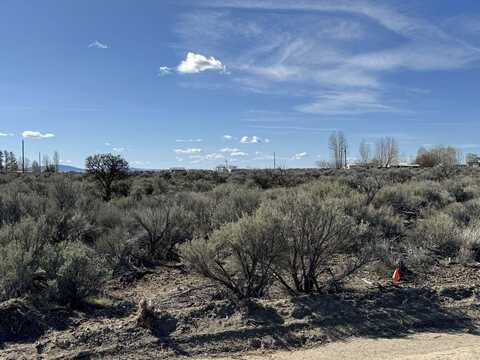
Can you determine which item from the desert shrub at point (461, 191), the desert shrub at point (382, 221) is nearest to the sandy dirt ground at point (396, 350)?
the desert shrub at point (382, 221)

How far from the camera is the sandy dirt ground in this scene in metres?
5.33

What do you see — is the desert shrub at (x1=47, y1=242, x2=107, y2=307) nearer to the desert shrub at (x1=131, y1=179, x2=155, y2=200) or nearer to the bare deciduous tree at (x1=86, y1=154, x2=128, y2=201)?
the desert shrub at (x1=131, y1=179, x2=155, y2=200)

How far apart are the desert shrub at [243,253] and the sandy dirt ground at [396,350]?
174 centimetres

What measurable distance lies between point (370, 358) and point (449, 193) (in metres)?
17.1

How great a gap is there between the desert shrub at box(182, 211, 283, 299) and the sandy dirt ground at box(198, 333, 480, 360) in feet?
5.71

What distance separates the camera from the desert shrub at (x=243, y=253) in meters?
7.16

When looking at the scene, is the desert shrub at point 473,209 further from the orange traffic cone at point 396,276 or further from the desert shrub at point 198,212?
the desert shrub at point 198,212

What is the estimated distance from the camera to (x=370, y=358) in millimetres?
5332

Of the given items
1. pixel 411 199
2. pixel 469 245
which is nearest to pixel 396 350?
pixel 469 245

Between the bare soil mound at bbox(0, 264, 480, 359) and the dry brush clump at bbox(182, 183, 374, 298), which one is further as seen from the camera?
the dry brush clump at bbox(182, 183, 374, 298)

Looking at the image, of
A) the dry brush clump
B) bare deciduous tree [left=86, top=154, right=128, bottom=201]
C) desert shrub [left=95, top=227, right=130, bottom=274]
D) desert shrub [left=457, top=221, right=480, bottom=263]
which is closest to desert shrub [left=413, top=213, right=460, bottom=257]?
desert shrub [left=457, top=221, right=480, bottom=263]

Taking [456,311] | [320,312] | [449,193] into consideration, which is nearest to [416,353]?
[320,312]

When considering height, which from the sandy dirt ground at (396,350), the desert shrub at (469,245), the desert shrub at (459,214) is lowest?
the sandy dirt ground at (396,350)

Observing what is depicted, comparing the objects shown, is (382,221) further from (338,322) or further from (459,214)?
(338,322)
